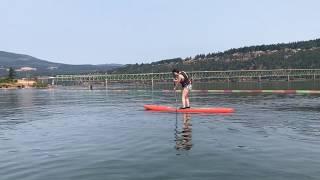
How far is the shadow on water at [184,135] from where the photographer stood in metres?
23.0

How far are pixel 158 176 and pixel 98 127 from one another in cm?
1542

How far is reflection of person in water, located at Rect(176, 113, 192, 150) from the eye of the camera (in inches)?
907

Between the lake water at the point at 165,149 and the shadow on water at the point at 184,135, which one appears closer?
the lake water at the point at 165,149

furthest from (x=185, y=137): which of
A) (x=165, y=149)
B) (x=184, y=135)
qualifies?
(x=165, y=149)

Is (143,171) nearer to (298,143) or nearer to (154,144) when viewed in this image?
(154,144)

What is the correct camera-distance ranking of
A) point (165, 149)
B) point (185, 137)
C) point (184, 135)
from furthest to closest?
1. point (184, 135)
2. point (185, 137)
3. point (165, 149)

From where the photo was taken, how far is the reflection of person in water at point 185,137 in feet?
75.6

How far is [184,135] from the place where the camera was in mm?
26812

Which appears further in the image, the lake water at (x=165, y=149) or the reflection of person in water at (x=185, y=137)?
the reflection of person in water at (x=185, y=137)

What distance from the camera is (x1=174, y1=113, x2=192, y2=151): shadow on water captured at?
23.0m

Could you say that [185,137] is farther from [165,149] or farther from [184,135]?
[165,149]

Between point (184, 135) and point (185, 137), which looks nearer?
point (185, 137)

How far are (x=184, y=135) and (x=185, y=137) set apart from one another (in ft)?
2.62

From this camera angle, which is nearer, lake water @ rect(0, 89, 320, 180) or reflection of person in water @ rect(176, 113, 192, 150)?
lake water @ rect(0, 89, 320, 180)
